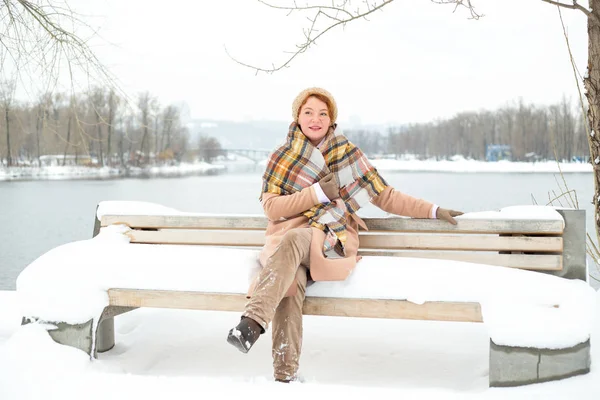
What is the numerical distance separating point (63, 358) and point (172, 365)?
0.63 m

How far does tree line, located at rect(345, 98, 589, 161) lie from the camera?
149 feet

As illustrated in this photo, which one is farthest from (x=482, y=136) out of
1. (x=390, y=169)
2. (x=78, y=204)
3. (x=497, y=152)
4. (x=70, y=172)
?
(x=78, y=204)

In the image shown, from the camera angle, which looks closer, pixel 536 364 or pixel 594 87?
pixel 536 364

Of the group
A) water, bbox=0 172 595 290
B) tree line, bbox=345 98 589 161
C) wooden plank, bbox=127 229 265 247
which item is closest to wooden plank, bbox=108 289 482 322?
wooden plank, bbox=127 229 265 247

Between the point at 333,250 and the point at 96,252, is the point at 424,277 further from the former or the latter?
the point at 96,252

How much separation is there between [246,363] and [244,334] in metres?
0.93

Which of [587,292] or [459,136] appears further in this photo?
[459,136]

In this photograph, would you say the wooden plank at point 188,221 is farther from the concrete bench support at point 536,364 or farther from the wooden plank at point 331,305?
the concrete bench support at point 536,364

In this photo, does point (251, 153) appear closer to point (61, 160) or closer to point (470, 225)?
point (61, 160)

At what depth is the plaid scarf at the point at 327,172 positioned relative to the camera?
288cm

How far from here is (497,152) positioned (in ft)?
199

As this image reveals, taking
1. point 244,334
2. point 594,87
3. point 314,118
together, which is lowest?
point 244,334

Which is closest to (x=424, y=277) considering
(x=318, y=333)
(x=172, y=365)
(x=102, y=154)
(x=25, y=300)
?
(x=318, y=333)

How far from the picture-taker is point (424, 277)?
261cm
